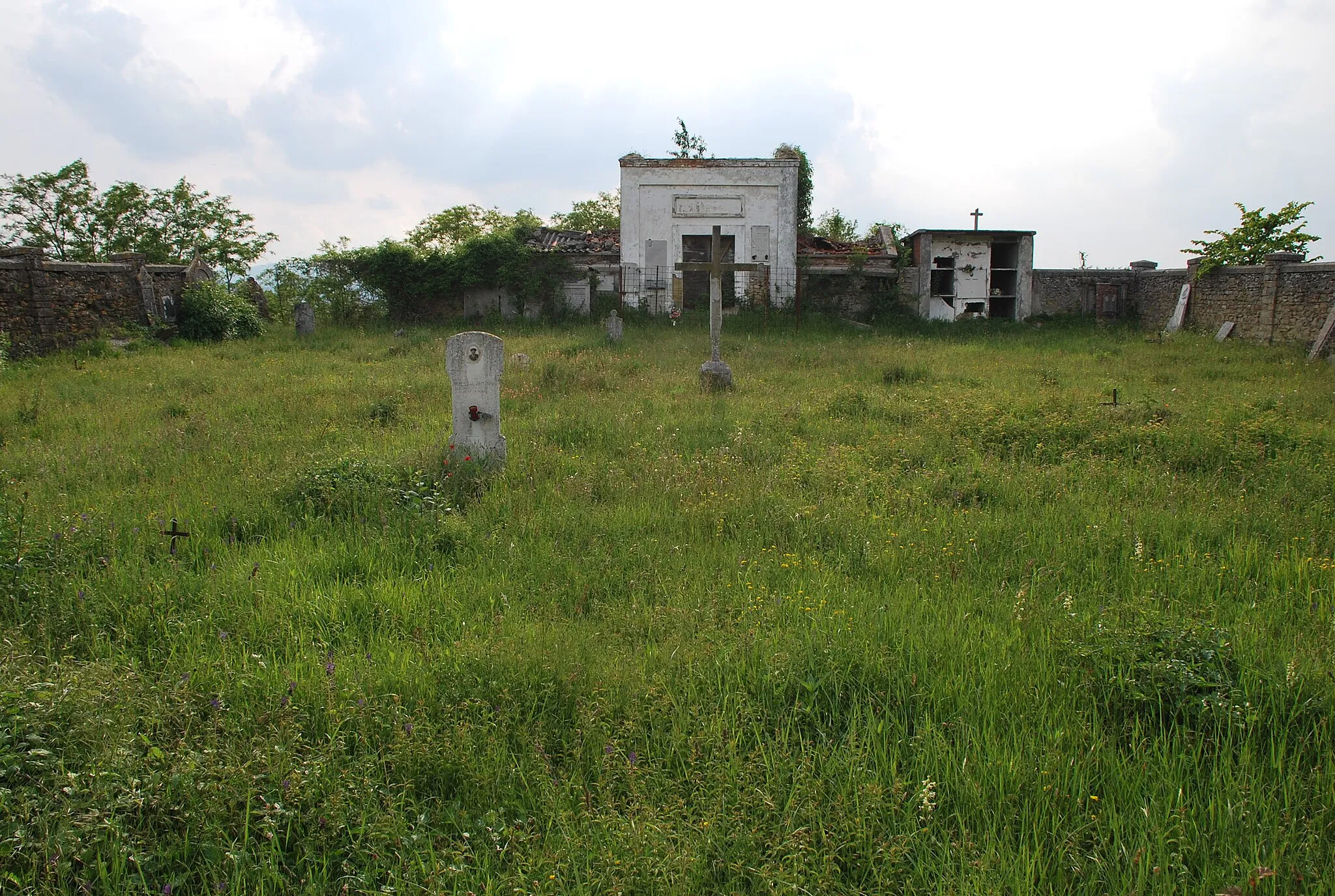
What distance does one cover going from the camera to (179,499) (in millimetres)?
5738

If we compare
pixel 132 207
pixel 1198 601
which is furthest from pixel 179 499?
pixel 132 207

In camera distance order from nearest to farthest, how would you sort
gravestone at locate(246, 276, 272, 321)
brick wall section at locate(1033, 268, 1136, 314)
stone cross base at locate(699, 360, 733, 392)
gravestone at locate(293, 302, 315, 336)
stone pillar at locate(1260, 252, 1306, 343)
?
stone cross base at locate(699, 360, 733, 392) < stone pillar at locate(1260, 252, 1306, 343) < gravestone at locate(293, 302, 315, 336) < brick wall section at locate(1033, 268, 1136, 314) < gravestone at locate(246, 276, 272, 321)

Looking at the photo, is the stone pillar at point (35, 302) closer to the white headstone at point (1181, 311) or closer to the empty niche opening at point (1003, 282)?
the empty niche opening at point (1003, 282)

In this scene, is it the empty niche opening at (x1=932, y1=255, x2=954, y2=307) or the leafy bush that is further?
the empty niche opening at (x1=932, y1=255, x2=954, y2=307)

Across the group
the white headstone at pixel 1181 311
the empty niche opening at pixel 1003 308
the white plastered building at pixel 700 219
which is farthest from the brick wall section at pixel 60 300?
the white headstone at pixel 1181 311

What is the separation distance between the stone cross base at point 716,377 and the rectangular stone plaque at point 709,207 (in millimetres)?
12658

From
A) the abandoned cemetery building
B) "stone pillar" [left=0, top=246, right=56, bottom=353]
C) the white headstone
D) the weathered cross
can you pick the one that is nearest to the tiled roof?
the abandoned cemetery building

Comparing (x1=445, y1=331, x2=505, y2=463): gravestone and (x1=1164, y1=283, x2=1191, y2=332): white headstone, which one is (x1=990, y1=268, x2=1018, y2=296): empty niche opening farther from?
(x1=445, y1=331, x2=505, y2=463): gravestone

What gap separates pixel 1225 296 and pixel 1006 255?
6.31 meters

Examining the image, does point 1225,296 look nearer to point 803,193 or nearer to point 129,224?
point 803,193

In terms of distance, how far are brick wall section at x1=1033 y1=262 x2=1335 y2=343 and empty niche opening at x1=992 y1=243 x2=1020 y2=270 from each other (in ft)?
2.25

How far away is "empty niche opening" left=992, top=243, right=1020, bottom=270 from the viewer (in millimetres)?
22394

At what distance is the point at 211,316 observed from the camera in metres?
18.0

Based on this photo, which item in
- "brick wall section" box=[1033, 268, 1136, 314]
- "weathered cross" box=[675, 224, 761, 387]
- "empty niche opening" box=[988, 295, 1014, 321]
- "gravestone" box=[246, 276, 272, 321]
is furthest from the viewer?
"empty niche opening" box=[988, 295, 1014, 321]
